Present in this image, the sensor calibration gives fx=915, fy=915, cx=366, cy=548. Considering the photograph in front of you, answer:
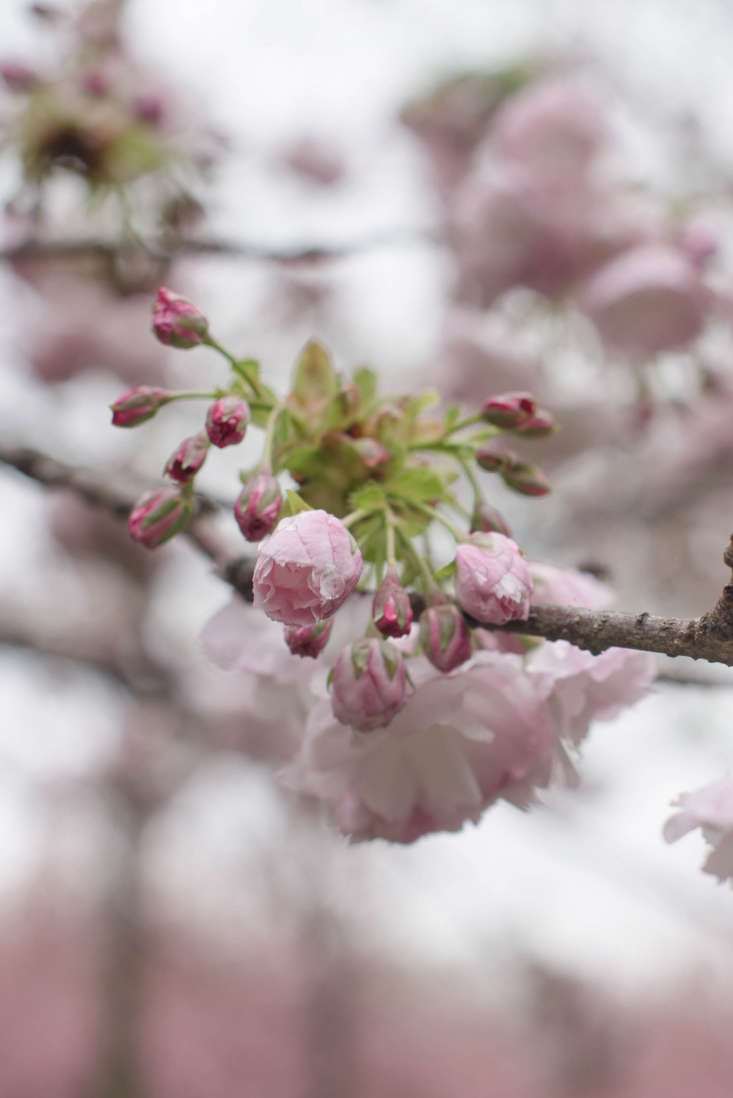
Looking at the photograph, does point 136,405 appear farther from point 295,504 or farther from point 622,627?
point 622,627

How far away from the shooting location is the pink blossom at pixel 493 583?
62 centimetres

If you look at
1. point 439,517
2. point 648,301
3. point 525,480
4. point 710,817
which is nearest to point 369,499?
point 439,517

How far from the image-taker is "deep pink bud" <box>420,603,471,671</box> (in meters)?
0.67

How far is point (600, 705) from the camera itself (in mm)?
784

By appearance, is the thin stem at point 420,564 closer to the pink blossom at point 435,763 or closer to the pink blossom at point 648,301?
the pink blossom at point 435,763

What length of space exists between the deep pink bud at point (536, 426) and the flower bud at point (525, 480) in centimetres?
3

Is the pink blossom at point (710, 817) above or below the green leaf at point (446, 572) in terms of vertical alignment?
below

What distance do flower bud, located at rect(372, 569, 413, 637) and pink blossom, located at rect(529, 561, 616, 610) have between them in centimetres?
17

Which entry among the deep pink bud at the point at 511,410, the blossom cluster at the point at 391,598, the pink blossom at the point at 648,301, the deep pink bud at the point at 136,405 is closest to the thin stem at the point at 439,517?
the blossom cluster at the point at 391,598

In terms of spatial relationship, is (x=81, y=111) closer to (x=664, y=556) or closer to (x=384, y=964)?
(x=664, y=556)

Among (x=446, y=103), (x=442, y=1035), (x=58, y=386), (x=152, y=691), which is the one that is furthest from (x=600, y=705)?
(x=442, y=1035)

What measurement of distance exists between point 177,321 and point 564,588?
406mm

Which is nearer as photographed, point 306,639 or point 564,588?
point 306,639

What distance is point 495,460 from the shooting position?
83 cm
